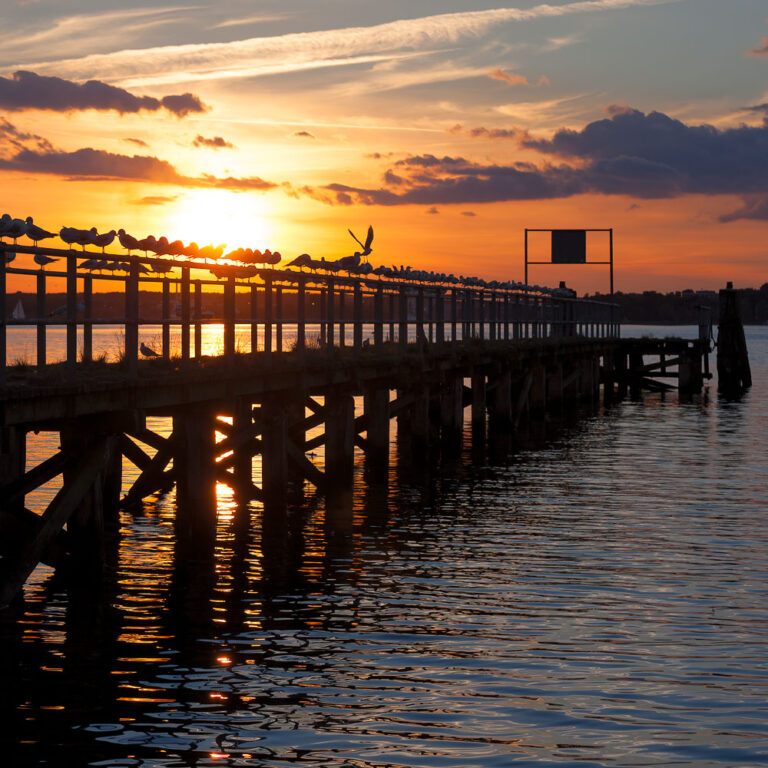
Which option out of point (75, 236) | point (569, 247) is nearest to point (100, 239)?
point (75, 236)

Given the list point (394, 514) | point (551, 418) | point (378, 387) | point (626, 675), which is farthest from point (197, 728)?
point (551, 418)

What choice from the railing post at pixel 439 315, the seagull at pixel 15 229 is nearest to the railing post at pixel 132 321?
the seagull at pixel 15 229

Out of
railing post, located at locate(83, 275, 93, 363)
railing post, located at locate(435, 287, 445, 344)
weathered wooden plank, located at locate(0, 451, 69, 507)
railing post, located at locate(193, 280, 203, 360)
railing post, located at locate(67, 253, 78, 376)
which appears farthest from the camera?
railing post, located at locate(435, 287, 445, 344)

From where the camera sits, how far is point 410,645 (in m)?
12.9

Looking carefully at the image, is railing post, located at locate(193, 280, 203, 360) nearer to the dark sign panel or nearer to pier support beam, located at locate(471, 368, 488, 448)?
pier support beam, located at locate(471, 368, 488, 448)

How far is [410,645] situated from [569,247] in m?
63.5

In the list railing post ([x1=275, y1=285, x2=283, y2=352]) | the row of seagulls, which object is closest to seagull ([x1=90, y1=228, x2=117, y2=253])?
the row of seagulls

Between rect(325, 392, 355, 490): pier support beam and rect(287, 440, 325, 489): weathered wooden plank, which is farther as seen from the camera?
rect(325, 392, 355, 490): pier support beam

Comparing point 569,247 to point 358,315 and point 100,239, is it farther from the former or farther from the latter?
point 100,239

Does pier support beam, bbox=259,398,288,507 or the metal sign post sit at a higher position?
the metal sign post

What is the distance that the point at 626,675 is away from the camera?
1184 centimetres

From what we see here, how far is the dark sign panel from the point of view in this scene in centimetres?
7438

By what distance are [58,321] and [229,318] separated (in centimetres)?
457

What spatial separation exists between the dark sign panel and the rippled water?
173 feet
